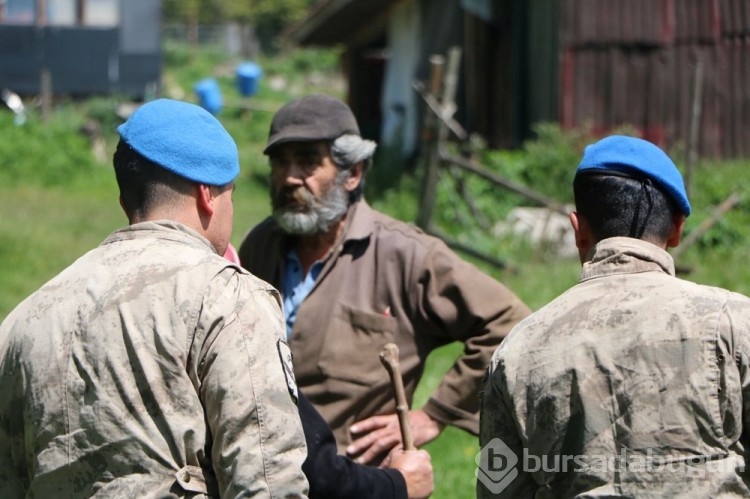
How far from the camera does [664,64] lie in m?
13.9

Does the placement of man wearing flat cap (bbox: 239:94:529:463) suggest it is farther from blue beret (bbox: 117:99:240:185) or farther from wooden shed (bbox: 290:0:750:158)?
wooden shed (bbox: 290:0:750:158)

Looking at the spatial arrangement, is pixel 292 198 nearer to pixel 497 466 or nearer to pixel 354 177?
pixel 354 177

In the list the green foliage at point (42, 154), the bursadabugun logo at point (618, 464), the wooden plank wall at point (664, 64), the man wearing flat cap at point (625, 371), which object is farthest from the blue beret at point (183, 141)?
the green foliage at point (42, 154)

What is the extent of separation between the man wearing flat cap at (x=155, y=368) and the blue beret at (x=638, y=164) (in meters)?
0.83

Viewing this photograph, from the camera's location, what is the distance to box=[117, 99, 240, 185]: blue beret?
9.07ft

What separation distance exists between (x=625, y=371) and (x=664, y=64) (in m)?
11.8

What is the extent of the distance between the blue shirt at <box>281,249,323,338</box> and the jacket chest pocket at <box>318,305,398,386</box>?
0.56ft

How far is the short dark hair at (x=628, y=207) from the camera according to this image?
277 centimetres

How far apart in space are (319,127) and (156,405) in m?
1.95

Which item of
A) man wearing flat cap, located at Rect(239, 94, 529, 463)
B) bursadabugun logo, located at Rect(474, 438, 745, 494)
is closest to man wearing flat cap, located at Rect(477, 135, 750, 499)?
bursadabugun logo, located at Rect(474, 438, 745, 494)

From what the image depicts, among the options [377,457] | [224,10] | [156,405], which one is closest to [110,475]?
[156,405]

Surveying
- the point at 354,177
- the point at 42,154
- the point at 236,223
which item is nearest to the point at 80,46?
the point at 42,154

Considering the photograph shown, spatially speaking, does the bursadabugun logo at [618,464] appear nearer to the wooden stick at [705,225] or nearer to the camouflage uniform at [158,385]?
the camouflage uniform at [158,385]

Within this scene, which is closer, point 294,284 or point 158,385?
point 158,385
